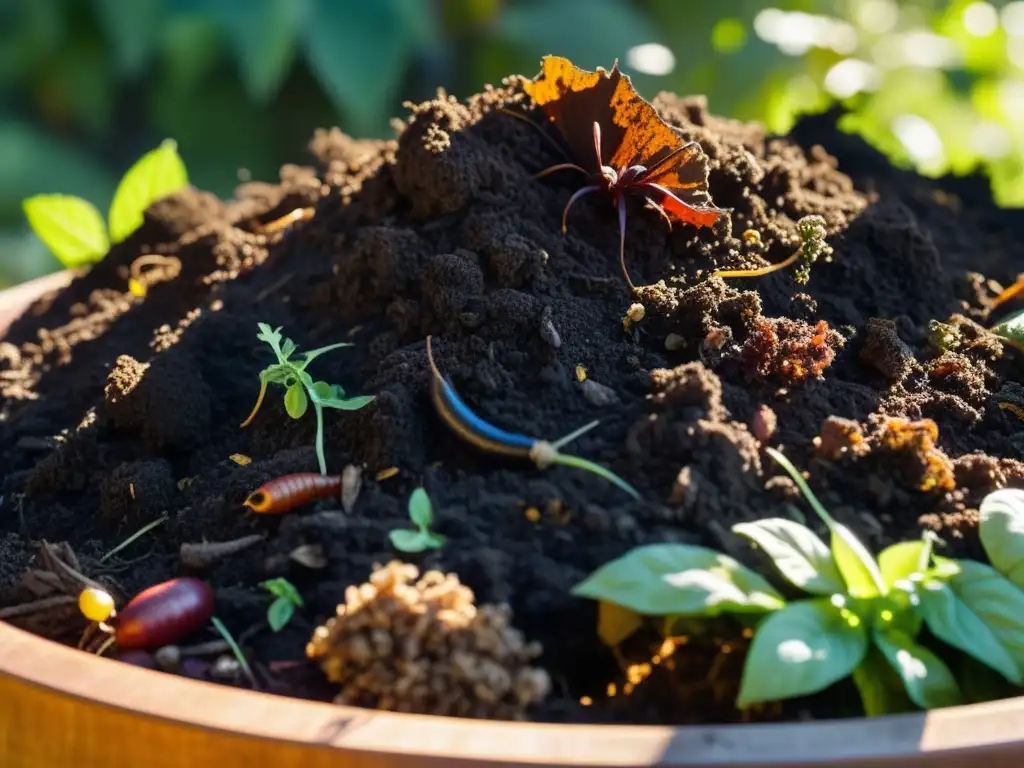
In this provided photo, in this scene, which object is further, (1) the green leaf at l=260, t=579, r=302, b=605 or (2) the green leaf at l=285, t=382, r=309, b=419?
(2) the green leaf at l=285, t=382, r=309, b=419

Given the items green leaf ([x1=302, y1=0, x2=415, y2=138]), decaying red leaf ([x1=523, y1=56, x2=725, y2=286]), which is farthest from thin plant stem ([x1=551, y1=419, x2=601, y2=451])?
green leaf ([x1=302, y1=0, x2=415, y2=138])

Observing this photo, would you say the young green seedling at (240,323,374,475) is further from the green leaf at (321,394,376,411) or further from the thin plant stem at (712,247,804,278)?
the thin plant stem at (712,247,804,278)

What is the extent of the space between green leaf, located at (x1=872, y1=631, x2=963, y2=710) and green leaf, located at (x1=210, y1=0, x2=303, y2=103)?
3.44m

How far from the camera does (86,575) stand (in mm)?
1058

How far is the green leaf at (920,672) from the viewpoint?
0.84m

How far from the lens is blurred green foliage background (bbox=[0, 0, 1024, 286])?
3.27m

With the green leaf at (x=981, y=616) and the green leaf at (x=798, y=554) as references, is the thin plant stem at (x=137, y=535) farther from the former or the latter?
the green leaf at (x=981, y=616)

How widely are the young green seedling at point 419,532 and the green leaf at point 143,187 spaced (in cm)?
106

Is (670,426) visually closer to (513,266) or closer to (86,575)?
(513,266)

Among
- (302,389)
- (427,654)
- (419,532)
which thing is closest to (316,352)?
(302,389)

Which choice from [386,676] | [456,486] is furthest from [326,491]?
[386,676]

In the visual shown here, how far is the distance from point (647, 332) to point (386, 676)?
516 mm

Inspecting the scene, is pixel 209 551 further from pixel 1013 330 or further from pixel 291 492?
pixel 1013 330

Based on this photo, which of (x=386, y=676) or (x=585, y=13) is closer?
(x=386, y=676)
